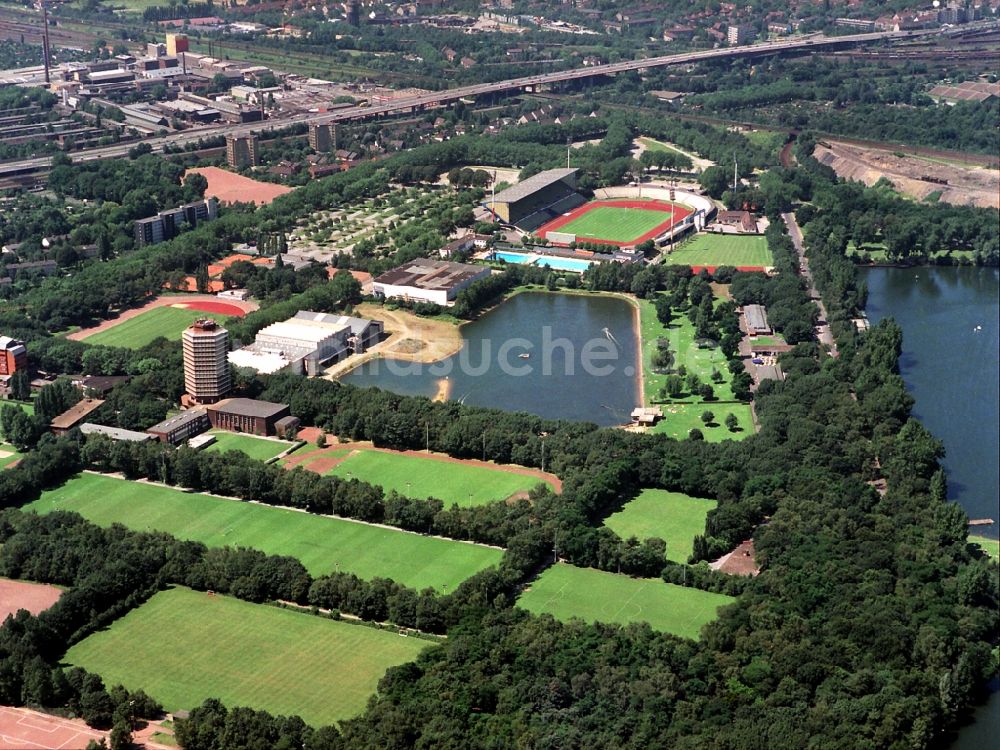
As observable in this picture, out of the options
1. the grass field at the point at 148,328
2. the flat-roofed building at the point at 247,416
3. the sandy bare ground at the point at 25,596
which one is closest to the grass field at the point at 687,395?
the flat-roofed building at the point at 247,416

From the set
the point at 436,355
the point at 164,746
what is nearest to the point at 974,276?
the point at 436,355

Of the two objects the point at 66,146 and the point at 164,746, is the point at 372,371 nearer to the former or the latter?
the point at 164,746

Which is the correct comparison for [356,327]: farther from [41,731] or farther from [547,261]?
[41,731]

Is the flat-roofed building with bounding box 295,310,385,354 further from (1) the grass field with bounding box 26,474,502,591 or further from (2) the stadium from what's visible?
(2) the stadium

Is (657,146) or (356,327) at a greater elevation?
(657,146)

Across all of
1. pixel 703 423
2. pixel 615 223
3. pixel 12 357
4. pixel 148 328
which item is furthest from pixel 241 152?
pixel 703 423

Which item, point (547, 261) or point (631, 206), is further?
point (631, 206)
